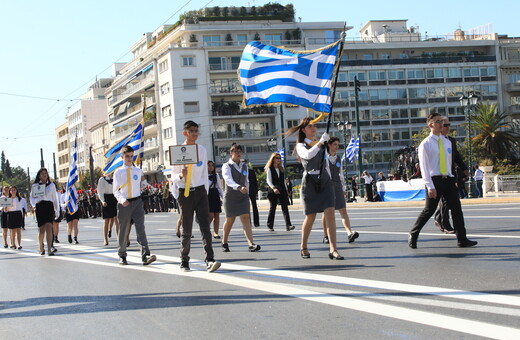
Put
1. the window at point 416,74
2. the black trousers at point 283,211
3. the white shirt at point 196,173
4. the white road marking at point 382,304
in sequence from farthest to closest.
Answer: the window at point 416,74 → the black trousers at point 283,211 → the white shirt at point 196,173 → the white road marking at point 382,304

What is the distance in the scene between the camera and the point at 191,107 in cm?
7831

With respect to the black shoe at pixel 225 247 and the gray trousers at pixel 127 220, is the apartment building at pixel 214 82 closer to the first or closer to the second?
the black shoe at pixel 225 247

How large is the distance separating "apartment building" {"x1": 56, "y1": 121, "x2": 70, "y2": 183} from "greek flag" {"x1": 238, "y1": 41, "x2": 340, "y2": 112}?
120869 millimetres

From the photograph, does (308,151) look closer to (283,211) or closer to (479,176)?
(283,211)

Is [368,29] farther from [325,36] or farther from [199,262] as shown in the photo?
[199,262]

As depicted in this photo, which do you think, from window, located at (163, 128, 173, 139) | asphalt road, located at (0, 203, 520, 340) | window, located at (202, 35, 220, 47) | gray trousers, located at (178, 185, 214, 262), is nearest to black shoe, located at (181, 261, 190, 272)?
gray trousers, located at (178, 185, 214, 262)

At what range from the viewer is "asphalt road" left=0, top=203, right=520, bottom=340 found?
5.58 m

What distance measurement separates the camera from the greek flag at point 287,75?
12977 mm

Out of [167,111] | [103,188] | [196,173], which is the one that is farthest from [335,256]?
[167,111]

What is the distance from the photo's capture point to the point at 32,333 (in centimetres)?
620

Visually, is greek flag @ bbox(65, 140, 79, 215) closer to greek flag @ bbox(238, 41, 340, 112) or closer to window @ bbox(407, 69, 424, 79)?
greek flag @ bbox(238, 41, 340, 112)

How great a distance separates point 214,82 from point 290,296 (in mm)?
73814

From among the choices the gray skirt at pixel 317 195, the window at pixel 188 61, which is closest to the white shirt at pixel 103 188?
the gray skirt at pixel 317 195

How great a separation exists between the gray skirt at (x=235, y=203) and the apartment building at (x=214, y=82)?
64.3 meters
